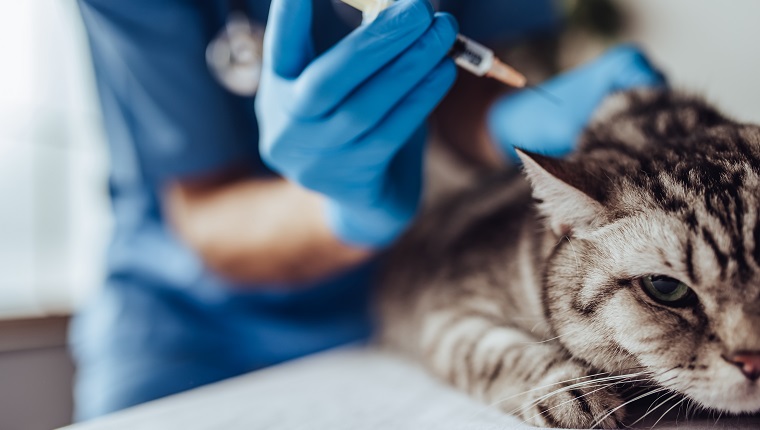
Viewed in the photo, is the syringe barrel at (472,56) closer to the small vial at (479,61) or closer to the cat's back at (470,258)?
the small vial at (479,61)

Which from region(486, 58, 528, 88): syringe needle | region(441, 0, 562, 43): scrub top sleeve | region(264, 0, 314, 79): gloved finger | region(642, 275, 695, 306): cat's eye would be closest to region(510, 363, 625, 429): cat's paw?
region(642, 275, 695, 306): cat's eye

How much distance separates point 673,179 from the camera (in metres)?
0.61

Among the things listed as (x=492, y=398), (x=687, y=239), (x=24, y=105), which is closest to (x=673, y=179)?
(x=687, y=239)

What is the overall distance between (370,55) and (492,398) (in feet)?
1.67

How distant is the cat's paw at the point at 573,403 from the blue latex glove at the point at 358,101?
0.41m

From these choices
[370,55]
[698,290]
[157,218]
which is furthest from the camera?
[157,218]

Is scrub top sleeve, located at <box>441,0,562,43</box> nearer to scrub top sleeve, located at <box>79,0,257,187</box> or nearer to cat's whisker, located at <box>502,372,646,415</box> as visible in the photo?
Answer: scrub top sleeve, located at <box>79,0,257,187</box>

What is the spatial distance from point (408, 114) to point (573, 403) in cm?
45

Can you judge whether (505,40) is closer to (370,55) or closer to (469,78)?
(469,78)

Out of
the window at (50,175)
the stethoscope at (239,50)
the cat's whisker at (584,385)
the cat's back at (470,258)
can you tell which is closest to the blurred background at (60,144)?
the window at (50,175)

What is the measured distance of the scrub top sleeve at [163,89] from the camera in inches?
40.8

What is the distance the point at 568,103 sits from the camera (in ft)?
3.79

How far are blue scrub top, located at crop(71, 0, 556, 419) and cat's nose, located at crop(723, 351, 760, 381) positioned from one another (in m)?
0.89

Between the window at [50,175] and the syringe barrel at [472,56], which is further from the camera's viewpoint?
the window at [50,175]
